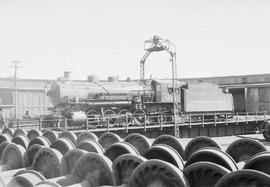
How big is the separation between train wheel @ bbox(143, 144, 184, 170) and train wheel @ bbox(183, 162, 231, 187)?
3.29 feet

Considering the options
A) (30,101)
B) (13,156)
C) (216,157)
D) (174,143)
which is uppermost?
(30,101)

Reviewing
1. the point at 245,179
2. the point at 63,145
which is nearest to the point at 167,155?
the point at 245,179

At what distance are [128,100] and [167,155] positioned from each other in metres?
14.1

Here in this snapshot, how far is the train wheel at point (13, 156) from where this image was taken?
8.98 m

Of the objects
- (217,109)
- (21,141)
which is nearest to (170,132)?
(217,109)

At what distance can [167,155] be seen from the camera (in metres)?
6.81

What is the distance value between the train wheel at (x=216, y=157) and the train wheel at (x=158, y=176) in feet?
3.46

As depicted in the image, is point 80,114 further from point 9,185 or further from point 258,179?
point 258,179

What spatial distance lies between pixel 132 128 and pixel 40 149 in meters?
10.5

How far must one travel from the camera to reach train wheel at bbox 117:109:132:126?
18145mm

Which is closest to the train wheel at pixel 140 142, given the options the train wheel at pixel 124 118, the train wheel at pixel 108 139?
the train wheel at pixel 108 139

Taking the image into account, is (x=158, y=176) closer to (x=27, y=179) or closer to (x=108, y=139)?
(x=27, y=179)

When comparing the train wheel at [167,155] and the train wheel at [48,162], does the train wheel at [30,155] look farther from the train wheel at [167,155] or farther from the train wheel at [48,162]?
the train wheel at [167,155]

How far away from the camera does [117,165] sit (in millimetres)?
6516
